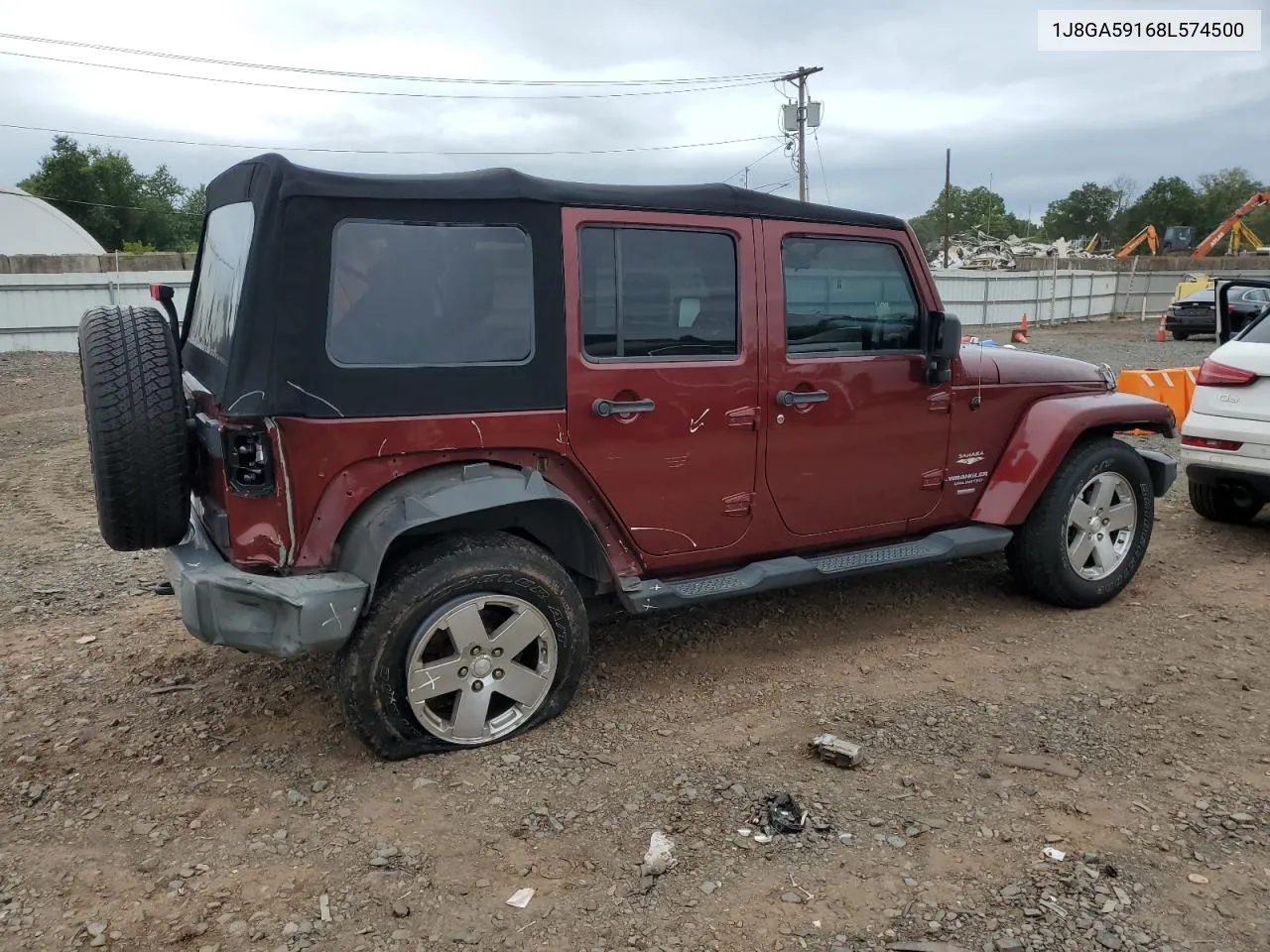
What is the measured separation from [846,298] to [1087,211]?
231 feet

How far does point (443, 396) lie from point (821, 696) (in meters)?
1.94

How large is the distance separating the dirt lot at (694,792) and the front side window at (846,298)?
1395 mm

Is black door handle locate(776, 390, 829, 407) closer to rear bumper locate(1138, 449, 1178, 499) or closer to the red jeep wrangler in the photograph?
the red jeep wrangler

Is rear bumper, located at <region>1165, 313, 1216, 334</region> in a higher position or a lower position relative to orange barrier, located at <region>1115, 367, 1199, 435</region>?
higher

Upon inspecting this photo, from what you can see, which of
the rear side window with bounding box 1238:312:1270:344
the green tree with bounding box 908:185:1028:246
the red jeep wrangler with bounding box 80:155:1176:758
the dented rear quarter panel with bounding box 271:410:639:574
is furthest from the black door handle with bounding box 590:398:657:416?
the green tree with bounding box 908:185:1028:246

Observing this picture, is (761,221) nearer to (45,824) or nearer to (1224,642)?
(1224,642)

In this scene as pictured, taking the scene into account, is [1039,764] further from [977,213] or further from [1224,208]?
[977,213]

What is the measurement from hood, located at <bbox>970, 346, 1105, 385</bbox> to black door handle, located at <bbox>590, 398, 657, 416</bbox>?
185 centimetres

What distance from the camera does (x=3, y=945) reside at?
2436 millimetres

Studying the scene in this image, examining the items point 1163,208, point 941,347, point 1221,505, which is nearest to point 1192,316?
point 1221,505

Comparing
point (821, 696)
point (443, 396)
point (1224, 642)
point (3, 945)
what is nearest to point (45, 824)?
point (3, 945)

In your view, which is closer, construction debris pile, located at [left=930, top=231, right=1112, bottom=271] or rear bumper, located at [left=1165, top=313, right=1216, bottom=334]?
rear bumper, located at [left=1165, top=313, right=1216, bottom=334]

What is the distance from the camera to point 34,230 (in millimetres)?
30672

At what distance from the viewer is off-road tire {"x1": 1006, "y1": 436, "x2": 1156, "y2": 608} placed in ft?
15.0
